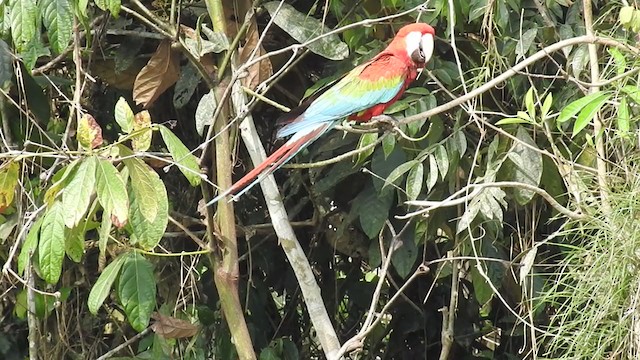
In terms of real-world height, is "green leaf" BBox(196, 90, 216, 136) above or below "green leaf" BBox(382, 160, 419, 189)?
above

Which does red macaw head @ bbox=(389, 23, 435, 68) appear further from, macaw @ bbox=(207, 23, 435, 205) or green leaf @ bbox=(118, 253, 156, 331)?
green leaf @ bbox=(118, 253, 156, 331)

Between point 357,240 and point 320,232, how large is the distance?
12 cm

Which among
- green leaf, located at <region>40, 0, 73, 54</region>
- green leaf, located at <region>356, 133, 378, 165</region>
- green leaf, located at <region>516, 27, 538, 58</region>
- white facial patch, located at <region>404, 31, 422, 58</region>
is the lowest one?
green leaf, located at <region>356, 133, 378, 165</region>

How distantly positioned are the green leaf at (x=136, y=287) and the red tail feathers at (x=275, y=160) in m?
0.24

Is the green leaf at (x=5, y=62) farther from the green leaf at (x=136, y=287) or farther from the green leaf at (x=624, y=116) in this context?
the green leaf at (x=624, y=116)

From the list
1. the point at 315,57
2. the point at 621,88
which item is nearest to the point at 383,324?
the point at 315,57

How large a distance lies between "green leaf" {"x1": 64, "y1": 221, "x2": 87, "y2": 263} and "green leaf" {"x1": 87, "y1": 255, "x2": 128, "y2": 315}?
0.07m

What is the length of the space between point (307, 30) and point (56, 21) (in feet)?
2.15

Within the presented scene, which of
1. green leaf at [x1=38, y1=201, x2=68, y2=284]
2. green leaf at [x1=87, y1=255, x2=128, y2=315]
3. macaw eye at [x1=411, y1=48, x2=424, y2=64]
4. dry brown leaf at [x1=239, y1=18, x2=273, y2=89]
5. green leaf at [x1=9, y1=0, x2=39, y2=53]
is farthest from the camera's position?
dry brown leaf at [x1=239, y1=18, x2=273, y2=89]

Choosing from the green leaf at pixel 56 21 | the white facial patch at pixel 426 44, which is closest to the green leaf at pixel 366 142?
the white facial patch at pixel 426 44

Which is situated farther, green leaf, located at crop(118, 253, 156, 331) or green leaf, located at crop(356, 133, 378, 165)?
green leaf, located at crop(356, 133, 378, 165)

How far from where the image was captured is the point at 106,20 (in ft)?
7.75

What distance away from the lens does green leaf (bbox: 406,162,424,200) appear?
2.12 m

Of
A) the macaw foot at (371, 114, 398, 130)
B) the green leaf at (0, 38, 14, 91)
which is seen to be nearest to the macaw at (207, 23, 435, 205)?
the macaw foot at (371, 114, 398, 130)
